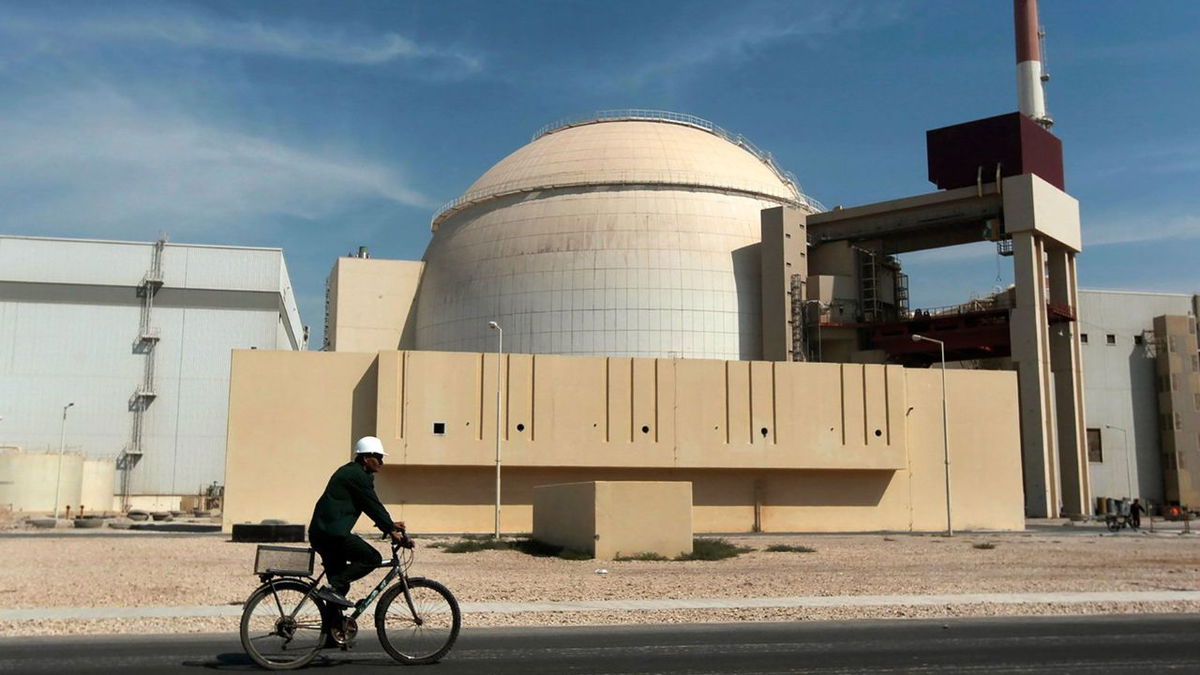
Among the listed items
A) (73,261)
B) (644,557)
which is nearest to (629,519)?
(644,557)

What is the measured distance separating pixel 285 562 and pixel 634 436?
3828 centimetres

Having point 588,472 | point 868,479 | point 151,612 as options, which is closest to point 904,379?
point 868,479

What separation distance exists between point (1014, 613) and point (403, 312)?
2454 inches

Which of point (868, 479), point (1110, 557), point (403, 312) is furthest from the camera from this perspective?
point (403, 312)

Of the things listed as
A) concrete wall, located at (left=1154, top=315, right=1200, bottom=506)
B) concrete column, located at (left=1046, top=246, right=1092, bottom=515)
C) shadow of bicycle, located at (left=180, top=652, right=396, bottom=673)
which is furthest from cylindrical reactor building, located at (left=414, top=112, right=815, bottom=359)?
shadow of bicycle, located at (left=180, top=652, right=396, bottom=673)

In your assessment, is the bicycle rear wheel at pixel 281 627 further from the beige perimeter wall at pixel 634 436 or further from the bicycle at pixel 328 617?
the beige perimeter wall at pixel 634 436

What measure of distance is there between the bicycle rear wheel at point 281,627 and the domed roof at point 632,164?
5992 cm

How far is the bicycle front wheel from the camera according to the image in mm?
11094

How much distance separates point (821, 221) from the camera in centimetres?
7000

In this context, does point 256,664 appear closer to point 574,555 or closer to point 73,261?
point 574,555

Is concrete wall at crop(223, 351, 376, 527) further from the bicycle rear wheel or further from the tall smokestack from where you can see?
the tall smokestack

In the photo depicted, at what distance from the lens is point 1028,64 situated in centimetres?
8319

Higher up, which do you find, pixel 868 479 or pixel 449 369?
pixel 449 369

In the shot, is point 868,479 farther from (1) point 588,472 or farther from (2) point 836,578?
(2) point 836,578
